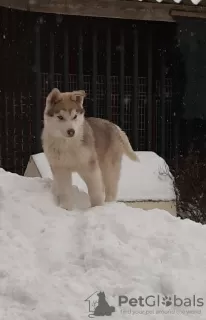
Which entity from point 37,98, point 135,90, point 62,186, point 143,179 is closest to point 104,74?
point 135,90

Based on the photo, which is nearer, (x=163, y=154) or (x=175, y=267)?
(x=175, y=267)

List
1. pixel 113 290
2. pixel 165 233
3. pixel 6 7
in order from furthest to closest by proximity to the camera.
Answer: pixel 6 7, pixel 165 233, pixel 113 290

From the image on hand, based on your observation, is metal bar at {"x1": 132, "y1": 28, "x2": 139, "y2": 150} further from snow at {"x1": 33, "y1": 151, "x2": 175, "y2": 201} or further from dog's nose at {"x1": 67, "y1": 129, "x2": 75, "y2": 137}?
dog's nose at {"x1": 67, "y1": 129, "x2": 75, "y2": 137}

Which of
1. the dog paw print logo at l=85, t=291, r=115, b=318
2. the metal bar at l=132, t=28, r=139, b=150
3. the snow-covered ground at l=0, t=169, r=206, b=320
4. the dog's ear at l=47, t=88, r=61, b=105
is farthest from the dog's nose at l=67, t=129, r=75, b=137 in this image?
the metal bar at l=132, t=28, r=139, b=150

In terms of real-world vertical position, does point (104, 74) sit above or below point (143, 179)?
above

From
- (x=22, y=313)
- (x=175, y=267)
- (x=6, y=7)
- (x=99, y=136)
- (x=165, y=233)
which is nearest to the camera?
(x=22, y=313)

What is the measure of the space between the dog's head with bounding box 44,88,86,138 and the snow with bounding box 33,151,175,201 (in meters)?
2.10

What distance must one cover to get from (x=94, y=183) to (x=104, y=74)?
4.85m

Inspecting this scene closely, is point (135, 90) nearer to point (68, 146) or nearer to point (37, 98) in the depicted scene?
point (37, 98)

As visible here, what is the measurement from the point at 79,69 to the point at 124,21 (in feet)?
3.70

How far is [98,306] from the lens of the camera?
2570mm

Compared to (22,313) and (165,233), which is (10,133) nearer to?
(165,233)

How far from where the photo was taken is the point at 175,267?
3057mm

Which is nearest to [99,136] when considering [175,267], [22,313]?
[175,267]
